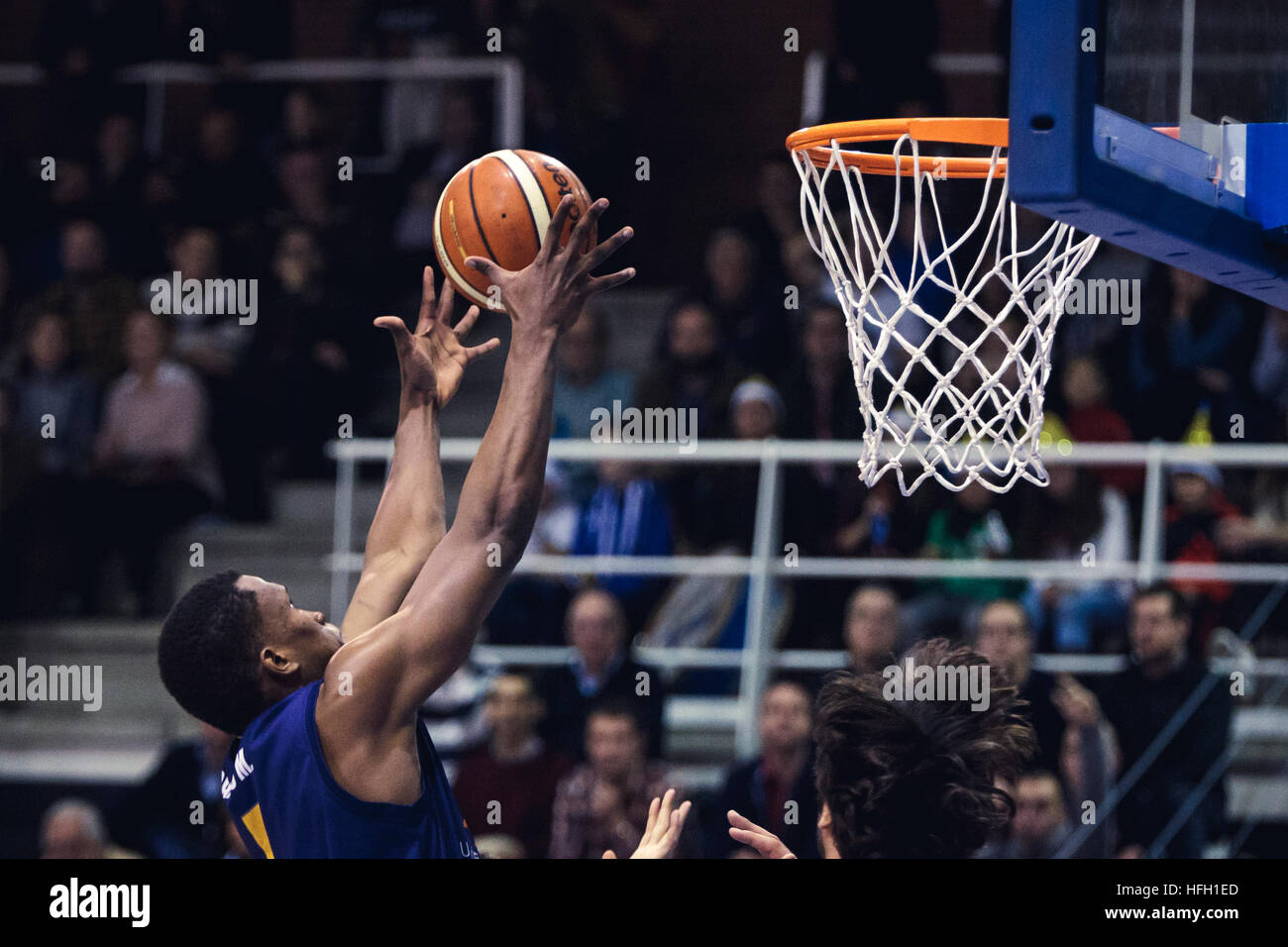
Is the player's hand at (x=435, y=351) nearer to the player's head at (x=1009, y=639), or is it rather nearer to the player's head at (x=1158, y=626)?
the player's head at (x=1009, y=639)

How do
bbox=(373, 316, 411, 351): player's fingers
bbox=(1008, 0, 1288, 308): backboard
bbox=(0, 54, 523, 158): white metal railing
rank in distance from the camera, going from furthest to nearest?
bbox=(0, 54, 523, 158): white metal railing
bbox=(373, 316, 411, 351): player's fingers
bbox=(1008, 0, 1288, 308): backboard

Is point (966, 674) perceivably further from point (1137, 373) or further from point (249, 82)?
point (249, 82)

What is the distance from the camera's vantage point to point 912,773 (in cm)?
224

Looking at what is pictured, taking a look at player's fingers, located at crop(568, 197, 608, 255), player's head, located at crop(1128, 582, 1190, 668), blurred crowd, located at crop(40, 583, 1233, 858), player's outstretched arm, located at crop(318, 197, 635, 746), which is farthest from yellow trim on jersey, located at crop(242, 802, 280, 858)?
player's head, located at crop(1128, 582, 1190, 668)

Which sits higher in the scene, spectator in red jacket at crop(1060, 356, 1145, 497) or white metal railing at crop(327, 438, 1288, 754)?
spectator in red jacket at crop(1060, 356, 1145, 497)

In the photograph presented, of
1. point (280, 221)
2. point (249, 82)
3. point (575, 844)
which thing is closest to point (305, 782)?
point (575, 844)

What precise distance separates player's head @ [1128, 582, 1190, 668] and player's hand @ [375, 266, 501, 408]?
236 cm

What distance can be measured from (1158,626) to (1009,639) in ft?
1.41

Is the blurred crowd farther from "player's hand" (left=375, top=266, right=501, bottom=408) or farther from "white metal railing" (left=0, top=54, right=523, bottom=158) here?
"white metal railing" (left=0, top=54, right=523, bottom=158)

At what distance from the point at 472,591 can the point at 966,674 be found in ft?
2.41

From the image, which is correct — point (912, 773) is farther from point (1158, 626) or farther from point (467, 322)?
point (1158, 626)

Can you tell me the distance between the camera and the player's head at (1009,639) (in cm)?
459

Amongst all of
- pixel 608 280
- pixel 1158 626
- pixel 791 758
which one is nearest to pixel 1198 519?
pixel 1158 626

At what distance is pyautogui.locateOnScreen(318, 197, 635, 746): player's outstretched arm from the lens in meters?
2.41
